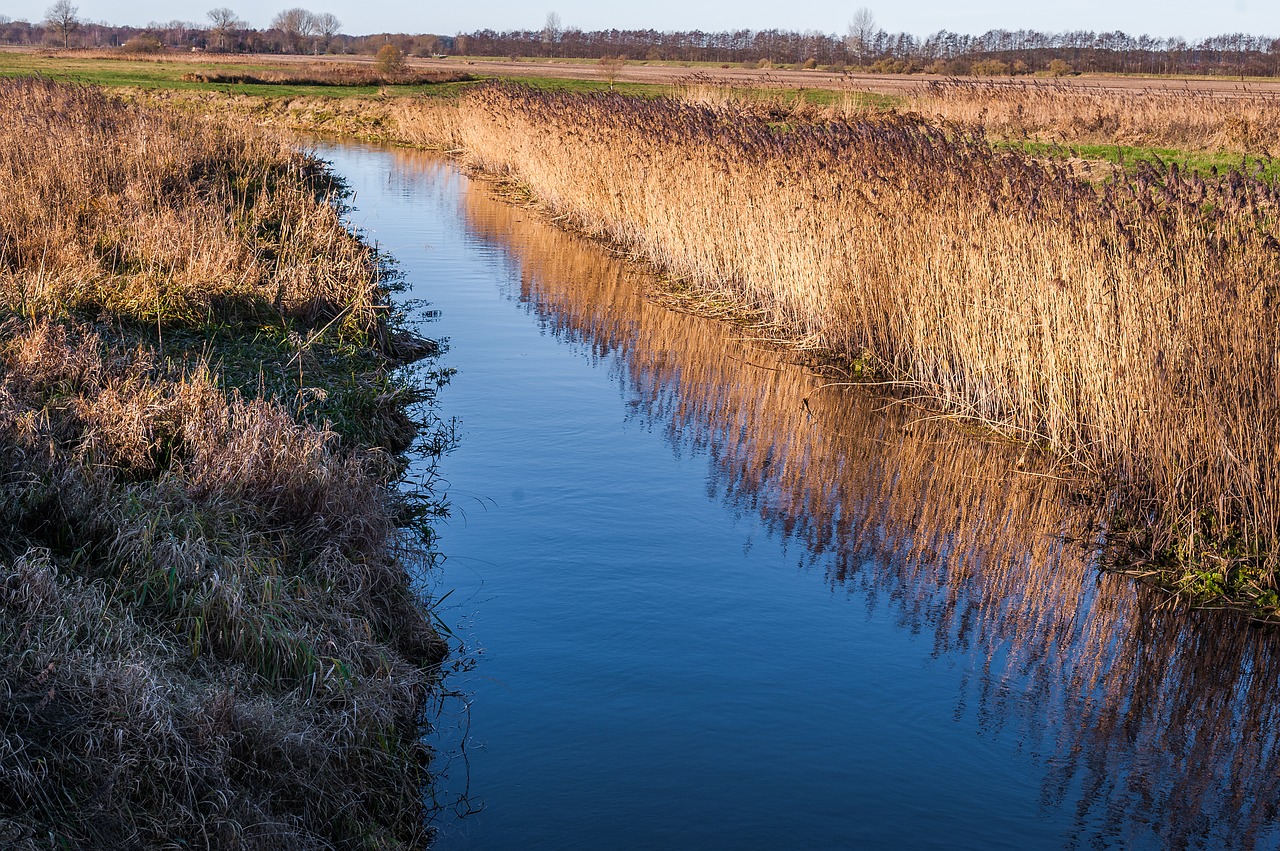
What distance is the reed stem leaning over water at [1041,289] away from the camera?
6.30 metres

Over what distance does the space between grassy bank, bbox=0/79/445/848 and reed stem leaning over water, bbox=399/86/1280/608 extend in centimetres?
403

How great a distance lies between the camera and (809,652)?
5.71 m

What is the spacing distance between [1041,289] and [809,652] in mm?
3601

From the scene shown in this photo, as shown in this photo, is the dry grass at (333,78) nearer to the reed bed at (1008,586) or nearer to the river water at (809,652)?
the reed bed at (1008,586)

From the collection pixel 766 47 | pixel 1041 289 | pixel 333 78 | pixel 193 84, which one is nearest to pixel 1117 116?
pixel 1041 289

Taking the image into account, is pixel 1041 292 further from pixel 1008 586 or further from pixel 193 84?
pixel 193 84

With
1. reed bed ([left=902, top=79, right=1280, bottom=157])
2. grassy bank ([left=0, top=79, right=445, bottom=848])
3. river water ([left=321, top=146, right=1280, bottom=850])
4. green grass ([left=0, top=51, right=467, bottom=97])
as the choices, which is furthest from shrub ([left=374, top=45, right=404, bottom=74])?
river water ([left=321, top=146, right=1280, bottom=850])

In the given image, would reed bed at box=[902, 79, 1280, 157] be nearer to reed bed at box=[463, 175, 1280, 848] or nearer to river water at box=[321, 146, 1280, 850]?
reed bed at box=[463, 175, 1280, 848]

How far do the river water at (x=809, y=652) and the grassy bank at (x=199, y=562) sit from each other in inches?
19.7

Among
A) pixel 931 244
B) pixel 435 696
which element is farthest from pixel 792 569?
pixel 931 244

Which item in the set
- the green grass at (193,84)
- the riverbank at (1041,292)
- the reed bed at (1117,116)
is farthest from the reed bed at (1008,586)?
the green grass at (193,84)

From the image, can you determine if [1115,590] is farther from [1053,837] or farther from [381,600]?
[381,600]

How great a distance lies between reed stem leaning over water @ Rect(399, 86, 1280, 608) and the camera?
6.30 metres

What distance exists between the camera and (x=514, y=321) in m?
13.0
